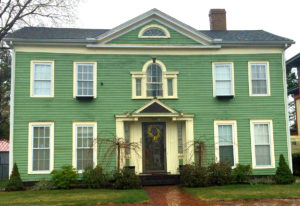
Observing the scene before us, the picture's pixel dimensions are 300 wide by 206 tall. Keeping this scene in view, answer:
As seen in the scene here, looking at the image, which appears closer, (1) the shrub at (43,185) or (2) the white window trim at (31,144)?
(1) the shrub at (43,185)

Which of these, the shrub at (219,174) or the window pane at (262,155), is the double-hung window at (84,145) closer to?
the shrub at (219,174)

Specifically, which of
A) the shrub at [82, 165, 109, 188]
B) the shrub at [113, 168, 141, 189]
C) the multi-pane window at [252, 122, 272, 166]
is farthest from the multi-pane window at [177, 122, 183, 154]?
the shrub at [82, 165, 109, 188]

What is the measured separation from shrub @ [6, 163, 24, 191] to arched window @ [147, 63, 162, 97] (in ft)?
21.7

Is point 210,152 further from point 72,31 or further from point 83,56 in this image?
point 72,31

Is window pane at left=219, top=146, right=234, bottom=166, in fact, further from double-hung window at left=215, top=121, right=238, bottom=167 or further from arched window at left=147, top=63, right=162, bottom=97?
arched window at left=147, top=63, right=162, bottom=97

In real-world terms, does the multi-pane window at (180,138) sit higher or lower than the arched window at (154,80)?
lower

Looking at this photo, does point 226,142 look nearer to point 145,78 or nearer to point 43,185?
point 145,78

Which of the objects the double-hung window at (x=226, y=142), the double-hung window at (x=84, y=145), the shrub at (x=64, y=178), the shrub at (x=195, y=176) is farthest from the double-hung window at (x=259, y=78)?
the shrub at (x=64, y=178)

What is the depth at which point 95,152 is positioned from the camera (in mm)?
14672

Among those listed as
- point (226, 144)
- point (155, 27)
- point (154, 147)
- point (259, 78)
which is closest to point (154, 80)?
point (155, 27)

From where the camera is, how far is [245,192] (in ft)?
39.7

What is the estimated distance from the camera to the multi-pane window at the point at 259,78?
51.5 feet

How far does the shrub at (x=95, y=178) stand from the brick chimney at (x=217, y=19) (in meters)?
10.8

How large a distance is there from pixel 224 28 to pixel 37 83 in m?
11.0
